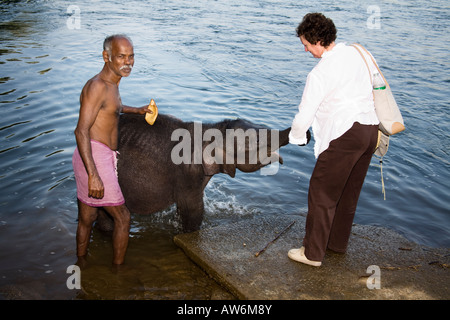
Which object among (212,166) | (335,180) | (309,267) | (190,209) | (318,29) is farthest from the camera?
(190,209)

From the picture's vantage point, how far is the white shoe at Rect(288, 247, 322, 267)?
492 cm

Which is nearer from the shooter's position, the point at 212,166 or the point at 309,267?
the point at 309,267

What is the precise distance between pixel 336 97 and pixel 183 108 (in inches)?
276

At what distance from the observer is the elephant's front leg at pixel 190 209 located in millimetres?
5699

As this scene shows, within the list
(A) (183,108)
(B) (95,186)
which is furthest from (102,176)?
(A) (183,108)

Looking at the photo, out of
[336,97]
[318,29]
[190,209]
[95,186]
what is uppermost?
[318,29]

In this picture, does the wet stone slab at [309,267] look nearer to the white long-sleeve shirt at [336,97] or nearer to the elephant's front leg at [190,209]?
the elephant's front leg at [190,209]

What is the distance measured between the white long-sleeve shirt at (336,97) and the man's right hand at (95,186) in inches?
74.5

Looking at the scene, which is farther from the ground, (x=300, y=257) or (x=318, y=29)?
(x=318, y=29)

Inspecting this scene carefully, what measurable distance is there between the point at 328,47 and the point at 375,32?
54.9 feet

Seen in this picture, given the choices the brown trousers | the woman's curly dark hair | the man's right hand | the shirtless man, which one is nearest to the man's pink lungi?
the shirtless man

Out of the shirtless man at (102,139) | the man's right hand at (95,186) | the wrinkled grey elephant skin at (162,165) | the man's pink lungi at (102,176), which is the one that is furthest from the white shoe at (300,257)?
the man's right hand at (95,186)

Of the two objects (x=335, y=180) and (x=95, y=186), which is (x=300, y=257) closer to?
(x=335, y=180)

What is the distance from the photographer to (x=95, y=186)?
14.6 ft
